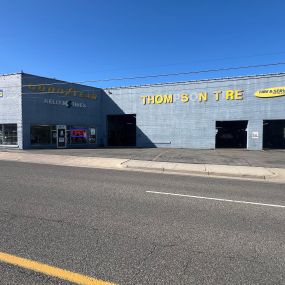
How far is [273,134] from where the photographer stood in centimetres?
3155

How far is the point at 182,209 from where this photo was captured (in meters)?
6.61

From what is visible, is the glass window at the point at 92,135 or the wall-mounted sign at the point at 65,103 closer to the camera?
the wall-mounted sign at the point at 65,103

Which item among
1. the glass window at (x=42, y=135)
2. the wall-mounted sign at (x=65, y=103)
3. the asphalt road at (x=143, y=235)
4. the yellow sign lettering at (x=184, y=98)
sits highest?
the yellow sign lettering at (x=184, y=98)

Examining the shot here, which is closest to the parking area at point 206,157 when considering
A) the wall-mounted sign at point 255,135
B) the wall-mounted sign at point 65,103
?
the wall-mounted sign at point 255,135

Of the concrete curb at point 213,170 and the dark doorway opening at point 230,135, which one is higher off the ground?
the dark doorway opening at point 230,135

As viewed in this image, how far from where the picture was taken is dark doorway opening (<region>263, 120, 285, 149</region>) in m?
31.2

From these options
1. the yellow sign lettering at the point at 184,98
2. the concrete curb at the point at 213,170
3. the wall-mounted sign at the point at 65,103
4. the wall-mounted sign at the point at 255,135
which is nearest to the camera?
the concrete curb at the point at 213,170

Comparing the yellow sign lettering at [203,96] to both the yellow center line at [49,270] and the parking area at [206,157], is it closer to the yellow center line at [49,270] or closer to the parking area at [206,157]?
the parking area at [206,157]

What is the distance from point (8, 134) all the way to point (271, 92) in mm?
24926

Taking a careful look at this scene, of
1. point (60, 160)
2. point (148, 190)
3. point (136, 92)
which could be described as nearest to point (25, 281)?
point (148, 190)

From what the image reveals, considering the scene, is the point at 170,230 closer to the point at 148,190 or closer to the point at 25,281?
the point at 25,281

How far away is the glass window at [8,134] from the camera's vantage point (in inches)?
1050

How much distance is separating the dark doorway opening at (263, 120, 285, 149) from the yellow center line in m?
31.1

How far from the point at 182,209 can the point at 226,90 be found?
77.8 feet
